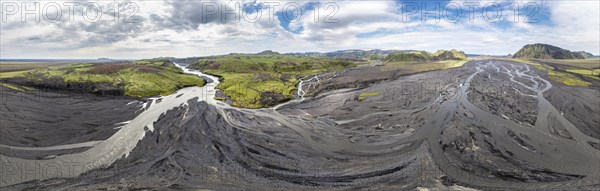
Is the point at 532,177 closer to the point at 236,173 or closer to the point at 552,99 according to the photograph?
the point at 236,173

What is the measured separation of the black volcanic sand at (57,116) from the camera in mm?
32969

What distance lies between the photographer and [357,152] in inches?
1123

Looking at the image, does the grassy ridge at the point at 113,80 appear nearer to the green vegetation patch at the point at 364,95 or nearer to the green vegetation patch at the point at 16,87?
the green vegetation patch at the point at 16,87

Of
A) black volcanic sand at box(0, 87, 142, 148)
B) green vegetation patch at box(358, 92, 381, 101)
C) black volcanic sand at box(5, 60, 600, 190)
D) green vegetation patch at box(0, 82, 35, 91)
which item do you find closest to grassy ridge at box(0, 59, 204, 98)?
green vegetation patch at box(0, 82, 35, 91)

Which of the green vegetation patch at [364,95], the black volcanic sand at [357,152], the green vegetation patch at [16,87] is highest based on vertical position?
the green vegetation patch at [16,87]

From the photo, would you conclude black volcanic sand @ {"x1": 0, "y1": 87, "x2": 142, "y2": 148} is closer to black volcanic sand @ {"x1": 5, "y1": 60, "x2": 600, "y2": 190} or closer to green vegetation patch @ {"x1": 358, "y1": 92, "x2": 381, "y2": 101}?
black volcanic sand @ {"x1": 5, "y1": 60, "x2": 600, "y2": 190}

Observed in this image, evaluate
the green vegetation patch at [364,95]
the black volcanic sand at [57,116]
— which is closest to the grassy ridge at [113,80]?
the black volcanic sand at [57,116]

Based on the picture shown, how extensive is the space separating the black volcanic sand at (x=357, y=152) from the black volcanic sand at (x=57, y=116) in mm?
7767

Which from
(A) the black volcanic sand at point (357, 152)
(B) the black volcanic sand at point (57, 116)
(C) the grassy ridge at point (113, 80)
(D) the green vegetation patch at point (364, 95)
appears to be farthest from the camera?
(C) the grassy ridge at point (113, 80)

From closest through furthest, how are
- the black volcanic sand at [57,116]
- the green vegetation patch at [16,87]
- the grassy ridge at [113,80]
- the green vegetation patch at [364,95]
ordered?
the black volcanic sand at [57,116]
the green vegetation patch at [364,95]
the green vegetation patch at [16,87]
the grassy ridge at [113,80]

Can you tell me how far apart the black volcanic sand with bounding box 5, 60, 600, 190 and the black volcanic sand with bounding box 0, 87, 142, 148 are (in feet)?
25.5

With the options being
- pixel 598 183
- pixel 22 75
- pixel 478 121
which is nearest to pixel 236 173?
pixel 598 183

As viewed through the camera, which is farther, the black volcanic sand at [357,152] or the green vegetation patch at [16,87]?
the green vegetation patch at [16,87]

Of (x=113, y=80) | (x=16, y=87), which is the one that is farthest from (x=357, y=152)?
(x=16, y=87)
